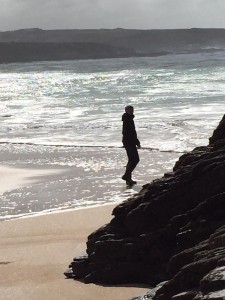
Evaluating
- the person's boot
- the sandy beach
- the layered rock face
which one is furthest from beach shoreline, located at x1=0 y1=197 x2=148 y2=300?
the person's boot

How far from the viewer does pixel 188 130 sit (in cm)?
2228

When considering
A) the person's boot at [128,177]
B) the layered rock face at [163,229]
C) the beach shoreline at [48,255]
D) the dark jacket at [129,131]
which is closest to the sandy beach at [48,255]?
the beach shoreline at [48,255]

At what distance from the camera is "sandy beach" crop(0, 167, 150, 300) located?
6.67 metres

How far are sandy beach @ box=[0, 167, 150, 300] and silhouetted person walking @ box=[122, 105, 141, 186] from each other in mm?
2269

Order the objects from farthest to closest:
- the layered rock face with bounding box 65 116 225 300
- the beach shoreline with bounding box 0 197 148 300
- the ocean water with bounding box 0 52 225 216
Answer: the ocean water with bounding box 0 52 225 216 < the beach shoreline with bounding box 0 197 148 300 < the layered rock face with bounding box 65 116 225 300

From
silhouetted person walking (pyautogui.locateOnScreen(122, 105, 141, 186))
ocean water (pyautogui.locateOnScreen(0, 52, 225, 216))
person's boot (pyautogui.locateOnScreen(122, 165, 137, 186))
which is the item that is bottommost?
ocean water (pyautogui.locateOnScreen(0, 52, 225, 216))

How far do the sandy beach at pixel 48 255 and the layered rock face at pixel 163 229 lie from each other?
206 mm

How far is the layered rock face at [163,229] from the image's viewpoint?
20.2 feet

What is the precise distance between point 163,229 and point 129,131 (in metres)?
6.67

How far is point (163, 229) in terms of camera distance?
654 centimetres

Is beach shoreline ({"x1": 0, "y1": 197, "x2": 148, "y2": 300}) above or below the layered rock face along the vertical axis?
below

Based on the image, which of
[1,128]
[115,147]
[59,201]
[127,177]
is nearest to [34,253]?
[59,201]

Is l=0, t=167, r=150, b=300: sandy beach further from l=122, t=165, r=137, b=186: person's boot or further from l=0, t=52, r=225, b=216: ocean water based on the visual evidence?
l=122, t=165, r=137, b=186: person's boot

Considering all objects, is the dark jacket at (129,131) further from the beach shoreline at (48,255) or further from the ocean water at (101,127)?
the beach shoreline at (48,255)
